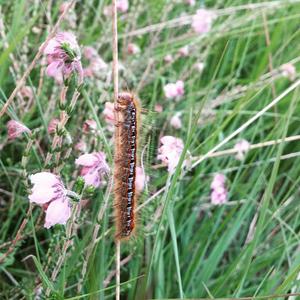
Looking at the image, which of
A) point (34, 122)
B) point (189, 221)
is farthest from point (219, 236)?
point (34, 122)

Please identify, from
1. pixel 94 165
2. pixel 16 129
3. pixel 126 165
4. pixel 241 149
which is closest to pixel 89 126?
pixel 16 129

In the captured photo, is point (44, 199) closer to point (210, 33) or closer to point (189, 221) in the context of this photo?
point (189, 221)

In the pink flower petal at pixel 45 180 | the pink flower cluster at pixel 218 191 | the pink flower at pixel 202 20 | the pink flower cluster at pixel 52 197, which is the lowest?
the pink flower cluster at pixel 218 191

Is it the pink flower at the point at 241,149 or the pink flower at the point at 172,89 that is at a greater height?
the pink flower at the point at 172,89

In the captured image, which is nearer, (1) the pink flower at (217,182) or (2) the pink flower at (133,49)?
(1) the pink flower at (217,182)

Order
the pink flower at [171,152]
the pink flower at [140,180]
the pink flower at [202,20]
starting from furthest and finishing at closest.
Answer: the pink flower at [202,20], the pink flower at [171,152], the pink flower at [140,180]

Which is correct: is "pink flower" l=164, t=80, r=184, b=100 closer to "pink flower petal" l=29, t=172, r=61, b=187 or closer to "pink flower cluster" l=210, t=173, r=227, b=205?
"pink flower cluster" l=210, t=173, r=227, b=205

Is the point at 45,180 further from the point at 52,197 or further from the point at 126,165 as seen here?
the point at 126,165

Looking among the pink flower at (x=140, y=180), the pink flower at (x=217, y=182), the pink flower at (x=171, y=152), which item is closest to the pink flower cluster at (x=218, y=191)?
the pink flower at (x=217, y=182)

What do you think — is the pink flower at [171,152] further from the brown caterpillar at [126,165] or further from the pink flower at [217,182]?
the pink flower at [217,182]
